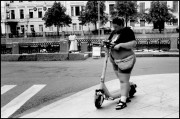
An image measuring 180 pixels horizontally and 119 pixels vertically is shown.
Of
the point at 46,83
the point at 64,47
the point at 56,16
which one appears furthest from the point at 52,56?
the point at 56,16

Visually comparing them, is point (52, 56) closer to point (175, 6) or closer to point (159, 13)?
point (159, 13)

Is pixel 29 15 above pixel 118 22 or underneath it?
above

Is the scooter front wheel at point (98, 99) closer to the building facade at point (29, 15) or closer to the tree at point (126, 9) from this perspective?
the tree at point (126, 9)

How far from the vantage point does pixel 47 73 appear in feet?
38.0

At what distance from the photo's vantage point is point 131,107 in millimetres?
5723

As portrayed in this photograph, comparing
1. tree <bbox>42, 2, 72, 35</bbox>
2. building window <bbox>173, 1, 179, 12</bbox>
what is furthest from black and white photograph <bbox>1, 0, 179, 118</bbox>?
building window <bbox>173, 1, 179, 12</bbox>

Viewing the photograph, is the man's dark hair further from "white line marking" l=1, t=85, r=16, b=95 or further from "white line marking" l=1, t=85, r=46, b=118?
"white line marking" l=1, t=85, r=16, b=95

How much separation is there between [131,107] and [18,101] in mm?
2889

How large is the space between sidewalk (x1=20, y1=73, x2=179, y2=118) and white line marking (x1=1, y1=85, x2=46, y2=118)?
0.73 m

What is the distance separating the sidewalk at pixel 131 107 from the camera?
536 centimetres

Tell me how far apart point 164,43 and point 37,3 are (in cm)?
4343

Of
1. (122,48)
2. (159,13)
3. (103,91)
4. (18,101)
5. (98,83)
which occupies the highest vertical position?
(159,13)

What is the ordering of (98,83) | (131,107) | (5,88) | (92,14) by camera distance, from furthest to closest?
(92,14)
(98,83)
(5,88)
(131,107)

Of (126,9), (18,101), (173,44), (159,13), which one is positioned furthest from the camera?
(126,9)
